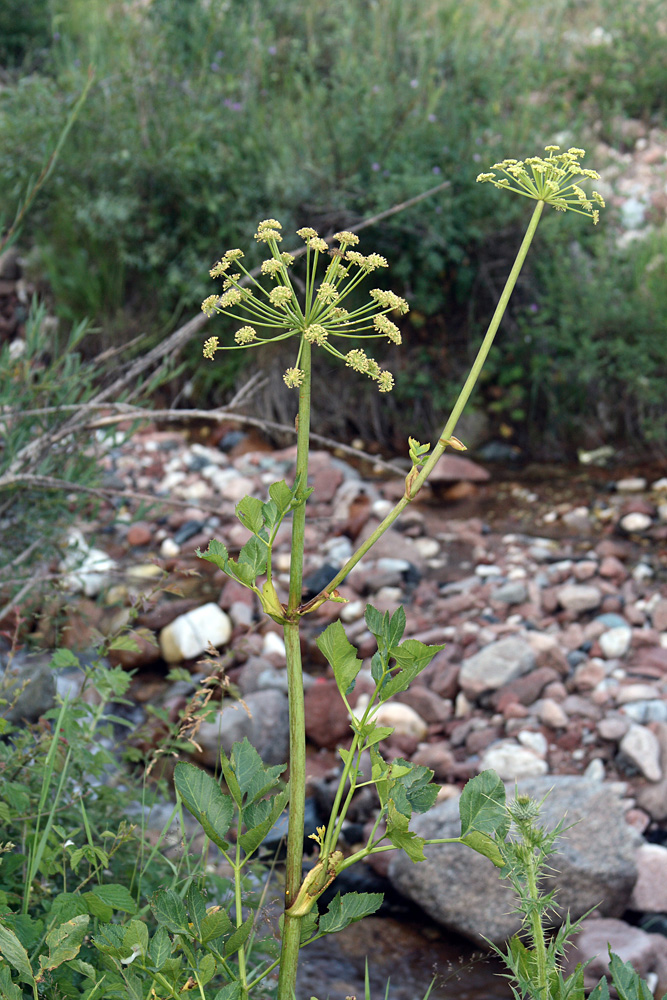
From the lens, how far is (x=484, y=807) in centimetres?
83

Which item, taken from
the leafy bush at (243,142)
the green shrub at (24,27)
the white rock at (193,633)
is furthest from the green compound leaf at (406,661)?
the green shrub at (24,27)

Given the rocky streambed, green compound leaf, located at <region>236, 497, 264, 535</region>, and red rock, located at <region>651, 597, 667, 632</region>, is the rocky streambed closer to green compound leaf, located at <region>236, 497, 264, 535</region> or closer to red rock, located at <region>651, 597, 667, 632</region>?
red rock, located at <region>651, 597, 667, 632</region>

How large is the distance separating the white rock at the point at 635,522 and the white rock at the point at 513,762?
1.56 meters

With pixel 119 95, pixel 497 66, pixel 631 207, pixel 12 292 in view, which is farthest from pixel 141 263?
pixel 631 207

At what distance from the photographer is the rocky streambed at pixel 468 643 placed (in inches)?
93.1

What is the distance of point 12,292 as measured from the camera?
6.02 meters

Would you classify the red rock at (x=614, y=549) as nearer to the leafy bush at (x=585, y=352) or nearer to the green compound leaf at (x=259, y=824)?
the leafy bush at (x=585, y=352)

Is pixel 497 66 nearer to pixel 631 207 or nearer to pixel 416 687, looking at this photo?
pixel 631 207

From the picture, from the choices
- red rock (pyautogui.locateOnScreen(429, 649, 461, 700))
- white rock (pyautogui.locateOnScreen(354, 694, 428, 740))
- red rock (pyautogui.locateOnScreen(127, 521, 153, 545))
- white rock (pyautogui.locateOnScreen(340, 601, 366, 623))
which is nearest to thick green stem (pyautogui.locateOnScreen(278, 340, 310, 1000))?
white rock (pyautogui.locateOnScreen(354, 694, 428, 740))

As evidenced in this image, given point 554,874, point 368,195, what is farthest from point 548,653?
point 368,195

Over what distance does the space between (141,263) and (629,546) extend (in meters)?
3.07

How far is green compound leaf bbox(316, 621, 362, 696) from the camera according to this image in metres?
0.82

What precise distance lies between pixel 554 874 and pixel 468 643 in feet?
4.33

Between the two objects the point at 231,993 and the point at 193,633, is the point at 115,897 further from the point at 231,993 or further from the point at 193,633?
the point at 193,633
